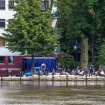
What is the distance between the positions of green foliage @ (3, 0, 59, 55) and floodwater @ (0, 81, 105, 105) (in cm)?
910

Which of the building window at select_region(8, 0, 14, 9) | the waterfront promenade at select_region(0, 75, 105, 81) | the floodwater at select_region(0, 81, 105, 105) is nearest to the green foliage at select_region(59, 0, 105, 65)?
the building window at select_region(8, 0, 14, 9)

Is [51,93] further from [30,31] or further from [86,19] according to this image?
[86,19]

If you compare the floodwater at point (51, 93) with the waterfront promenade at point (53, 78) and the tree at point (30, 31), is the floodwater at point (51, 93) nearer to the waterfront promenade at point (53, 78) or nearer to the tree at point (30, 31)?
the waterfront promenade at point (53, 78)

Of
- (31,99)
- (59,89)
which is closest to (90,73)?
(59,89)

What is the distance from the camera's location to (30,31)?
281ft

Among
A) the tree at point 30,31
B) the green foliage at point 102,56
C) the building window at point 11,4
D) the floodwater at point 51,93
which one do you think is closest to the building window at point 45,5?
the building window at point 11,4

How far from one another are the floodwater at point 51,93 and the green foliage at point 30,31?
29.9 feet

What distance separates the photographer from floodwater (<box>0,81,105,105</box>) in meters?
52.5

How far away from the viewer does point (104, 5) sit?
91.4 metres

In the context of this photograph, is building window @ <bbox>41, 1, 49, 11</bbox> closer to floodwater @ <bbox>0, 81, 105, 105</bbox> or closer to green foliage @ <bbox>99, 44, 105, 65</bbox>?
green foliage @ <bbox>99, 44, 105, 65</bbox>

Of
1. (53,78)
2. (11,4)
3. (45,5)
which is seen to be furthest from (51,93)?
(45,5)

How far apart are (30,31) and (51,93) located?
2604 centimetres

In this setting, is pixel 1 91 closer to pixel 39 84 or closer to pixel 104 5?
pixel 39 84

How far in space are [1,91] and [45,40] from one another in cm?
2345
